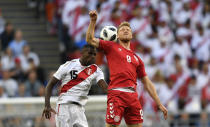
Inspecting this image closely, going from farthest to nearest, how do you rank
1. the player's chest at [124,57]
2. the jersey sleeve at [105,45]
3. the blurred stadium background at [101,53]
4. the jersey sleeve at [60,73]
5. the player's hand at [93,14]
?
the blurred stadium background at [101,53], the jersey sleeve at [60,73], the player's chest at [124,57], the jersey sleeve at [105,45], the player's hand at [93,14]

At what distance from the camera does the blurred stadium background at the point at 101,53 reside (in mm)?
15236

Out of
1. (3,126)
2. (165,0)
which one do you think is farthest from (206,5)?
(3,126)

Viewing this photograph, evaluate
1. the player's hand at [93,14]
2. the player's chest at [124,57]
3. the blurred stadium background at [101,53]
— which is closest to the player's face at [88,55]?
the player's chest at [124,57]

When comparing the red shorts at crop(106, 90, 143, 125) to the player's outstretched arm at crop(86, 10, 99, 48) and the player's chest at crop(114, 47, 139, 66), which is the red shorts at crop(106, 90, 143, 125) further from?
the player's outstretched arm at crop(86, 10, 99, 48)

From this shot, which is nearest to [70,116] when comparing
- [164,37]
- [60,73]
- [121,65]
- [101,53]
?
[60,73]

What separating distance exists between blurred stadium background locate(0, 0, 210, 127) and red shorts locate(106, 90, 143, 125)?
14.5ft

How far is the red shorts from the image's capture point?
9492 mm

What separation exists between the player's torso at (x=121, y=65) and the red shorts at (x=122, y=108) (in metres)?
0.21

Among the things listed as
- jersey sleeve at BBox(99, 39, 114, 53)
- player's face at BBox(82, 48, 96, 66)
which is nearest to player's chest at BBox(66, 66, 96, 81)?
player's face at BBox(82, 48, 96, 66)

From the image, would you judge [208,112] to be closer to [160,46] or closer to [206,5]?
[160,46]

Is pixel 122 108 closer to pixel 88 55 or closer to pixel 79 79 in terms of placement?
pixel 79 79

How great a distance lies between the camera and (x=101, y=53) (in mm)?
16875

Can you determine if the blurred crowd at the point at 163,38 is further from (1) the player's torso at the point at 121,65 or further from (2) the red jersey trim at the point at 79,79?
(1) the player's torso at the point at 121,65

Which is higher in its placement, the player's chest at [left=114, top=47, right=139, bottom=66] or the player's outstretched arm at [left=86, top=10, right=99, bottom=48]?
the player's outstretched arm at [left=86, top=10, right=99, bottom=48]
